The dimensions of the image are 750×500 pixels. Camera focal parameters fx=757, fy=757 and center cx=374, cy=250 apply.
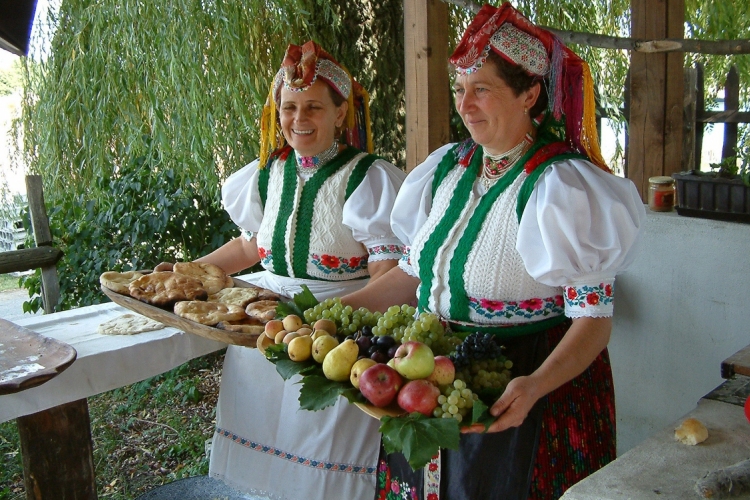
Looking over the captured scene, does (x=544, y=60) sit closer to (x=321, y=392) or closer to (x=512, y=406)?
(x=512, y=406)

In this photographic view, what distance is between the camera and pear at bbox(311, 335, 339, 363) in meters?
1.83

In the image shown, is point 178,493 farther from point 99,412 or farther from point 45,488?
point 99,412

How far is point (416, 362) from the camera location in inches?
64.4

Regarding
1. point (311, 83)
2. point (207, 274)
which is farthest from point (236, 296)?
point (311, 83)

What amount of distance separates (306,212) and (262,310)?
0.43m

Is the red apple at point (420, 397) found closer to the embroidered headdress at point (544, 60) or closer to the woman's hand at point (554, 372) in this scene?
the woman's hand at point (554, 372)

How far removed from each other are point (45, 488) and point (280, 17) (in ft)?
8.21

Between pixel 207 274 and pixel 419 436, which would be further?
pixel 207 274

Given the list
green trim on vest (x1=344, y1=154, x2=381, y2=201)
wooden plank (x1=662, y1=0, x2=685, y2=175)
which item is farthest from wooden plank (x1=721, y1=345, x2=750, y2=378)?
green trim on vest (x1=344, y1=154, x2=381, y2=201)

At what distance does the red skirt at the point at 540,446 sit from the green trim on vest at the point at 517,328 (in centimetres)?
2

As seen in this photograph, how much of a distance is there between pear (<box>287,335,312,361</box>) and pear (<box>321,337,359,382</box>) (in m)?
0.10

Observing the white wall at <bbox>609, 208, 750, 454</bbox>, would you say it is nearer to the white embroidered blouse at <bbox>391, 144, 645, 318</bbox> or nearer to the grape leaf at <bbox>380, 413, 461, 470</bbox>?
the white embroidered blouse at <bbox>391, 144, 645, 318</bbox>

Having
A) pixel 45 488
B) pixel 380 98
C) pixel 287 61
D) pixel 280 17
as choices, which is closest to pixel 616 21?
pixel 380 98

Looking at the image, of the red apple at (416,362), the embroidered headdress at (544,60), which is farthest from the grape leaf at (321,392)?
the embroidered headdress at (544,60)
